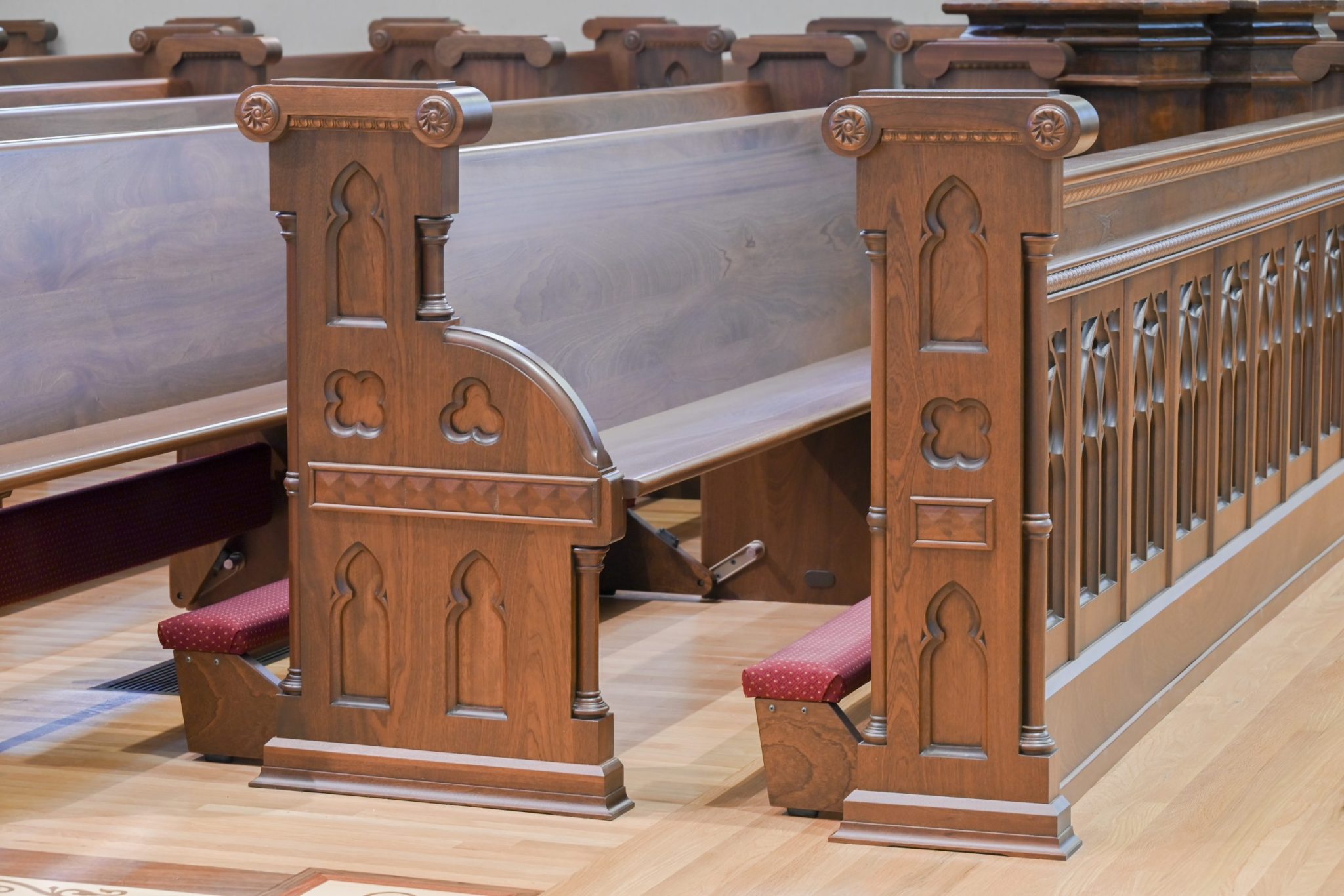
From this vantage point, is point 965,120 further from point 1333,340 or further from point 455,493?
point 1333,340

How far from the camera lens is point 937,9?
8883mm

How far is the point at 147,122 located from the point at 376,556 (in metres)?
2.21

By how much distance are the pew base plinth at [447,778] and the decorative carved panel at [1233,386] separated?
5.08 ft

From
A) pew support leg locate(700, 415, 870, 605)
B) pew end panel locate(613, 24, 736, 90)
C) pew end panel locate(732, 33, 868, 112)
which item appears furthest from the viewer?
pew end panel locate(613, 24, 736, 90)

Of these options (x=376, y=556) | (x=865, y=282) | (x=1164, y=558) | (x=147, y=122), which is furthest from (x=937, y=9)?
(x=376, y=556)

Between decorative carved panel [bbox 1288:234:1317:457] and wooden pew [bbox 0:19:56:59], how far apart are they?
23.2ft

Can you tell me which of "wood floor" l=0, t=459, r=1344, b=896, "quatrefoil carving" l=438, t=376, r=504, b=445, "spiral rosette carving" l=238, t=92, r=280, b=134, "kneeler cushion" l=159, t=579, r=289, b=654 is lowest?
"wood floor" l=0, t=459, r=1344, b=896

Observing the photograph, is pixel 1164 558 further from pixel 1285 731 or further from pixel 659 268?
pixel 659 268

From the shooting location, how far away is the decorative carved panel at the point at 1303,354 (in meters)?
4.78

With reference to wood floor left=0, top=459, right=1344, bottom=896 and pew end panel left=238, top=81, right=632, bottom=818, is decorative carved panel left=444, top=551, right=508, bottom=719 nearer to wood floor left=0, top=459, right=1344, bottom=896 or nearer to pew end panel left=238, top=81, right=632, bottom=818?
→ pew end panel left=238, top=81, right=632, bottom=818

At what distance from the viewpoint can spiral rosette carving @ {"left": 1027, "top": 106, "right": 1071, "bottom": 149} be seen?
9.69 feet

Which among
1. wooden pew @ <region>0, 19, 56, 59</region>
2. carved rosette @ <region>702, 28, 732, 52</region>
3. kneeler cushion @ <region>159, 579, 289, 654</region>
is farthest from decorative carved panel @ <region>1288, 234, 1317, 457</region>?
wooden pew @ <region>0, 19, 56, 59</region>

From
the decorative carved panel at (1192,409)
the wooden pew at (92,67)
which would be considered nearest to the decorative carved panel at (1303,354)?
the decorative carved panel at (1192,409)

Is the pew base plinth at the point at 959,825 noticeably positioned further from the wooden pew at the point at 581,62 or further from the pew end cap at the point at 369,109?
the wooden pew at the point at 581,62
